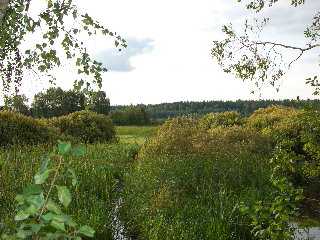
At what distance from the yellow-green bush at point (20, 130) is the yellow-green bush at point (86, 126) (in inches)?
132

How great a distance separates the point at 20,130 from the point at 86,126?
5.37 m

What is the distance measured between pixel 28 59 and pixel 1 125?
975cm

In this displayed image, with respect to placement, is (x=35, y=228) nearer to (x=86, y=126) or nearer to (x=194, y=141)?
(x=194, y=141)

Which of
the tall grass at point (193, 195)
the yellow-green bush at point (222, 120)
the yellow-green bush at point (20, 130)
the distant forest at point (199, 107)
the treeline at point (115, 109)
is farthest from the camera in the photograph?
the distant forest at point (199, 107)

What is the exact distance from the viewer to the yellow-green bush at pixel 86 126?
19.2 metres

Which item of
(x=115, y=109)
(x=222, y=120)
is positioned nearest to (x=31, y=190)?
(x=222, y=120)

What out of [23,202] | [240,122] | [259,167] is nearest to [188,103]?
[240,122]

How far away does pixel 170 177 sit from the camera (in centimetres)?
804

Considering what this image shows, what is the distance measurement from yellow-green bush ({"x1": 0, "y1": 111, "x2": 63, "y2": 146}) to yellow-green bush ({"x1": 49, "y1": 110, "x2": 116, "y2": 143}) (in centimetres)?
336

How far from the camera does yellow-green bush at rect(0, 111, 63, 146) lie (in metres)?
14.1

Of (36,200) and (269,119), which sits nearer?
(36,200)

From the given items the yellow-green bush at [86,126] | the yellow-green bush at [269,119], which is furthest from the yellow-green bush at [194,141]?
the yellow-green bush at [86,126]

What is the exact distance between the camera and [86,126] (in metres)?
19.6

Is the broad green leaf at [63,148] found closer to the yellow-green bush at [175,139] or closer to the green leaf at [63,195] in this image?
the green leaf at [63,195]
